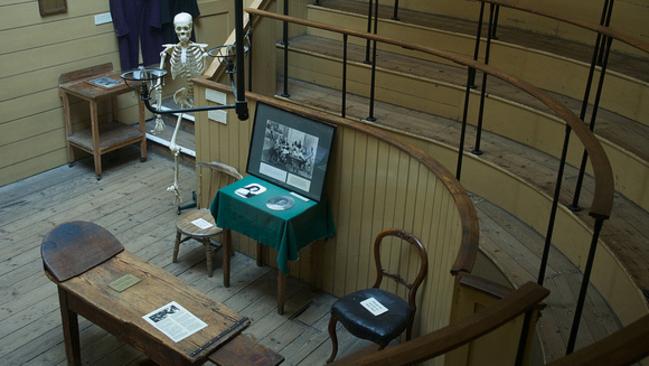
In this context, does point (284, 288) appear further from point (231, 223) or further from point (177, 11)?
point (177, 11)

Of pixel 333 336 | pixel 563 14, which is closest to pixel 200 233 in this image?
pixel 333 336

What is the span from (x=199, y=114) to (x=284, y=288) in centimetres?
154

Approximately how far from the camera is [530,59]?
5.02 meters

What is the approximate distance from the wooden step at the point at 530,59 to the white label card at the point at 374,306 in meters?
1.91

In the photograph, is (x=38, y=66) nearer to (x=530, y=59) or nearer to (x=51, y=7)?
(x=51, y=7)

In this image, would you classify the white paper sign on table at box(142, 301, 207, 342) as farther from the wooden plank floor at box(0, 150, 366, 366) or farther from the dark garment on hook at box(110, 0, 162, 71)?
the dark garment on hook at box(110, 0, 162, 71)

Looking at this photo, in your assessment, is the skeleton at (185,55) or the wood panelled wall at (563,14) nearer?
the wood panelled wall at (563,14)

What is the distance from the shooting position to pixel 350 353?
450cm

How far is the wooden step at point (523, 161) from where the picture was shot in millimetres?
3479

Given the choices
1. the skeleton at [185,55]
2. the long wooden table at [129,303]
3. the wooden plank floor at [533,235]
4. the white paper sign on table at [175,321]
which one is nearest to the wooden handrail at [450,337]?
the wooden plank floor at [533,235]

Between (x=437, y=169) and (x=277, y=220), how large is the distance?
1.15 metres

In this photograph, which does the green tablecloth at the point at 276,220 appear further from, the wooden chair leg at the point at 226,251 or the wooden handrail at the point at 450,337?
the wooden handrail at the point at 450,337

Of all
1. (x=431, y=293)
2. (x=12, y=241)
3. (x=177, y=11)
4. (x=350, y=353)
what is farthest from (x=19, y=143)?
(x=431, y=293)

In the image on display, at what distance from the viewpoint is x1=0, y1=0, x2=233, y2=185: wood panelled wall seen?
616 cm
